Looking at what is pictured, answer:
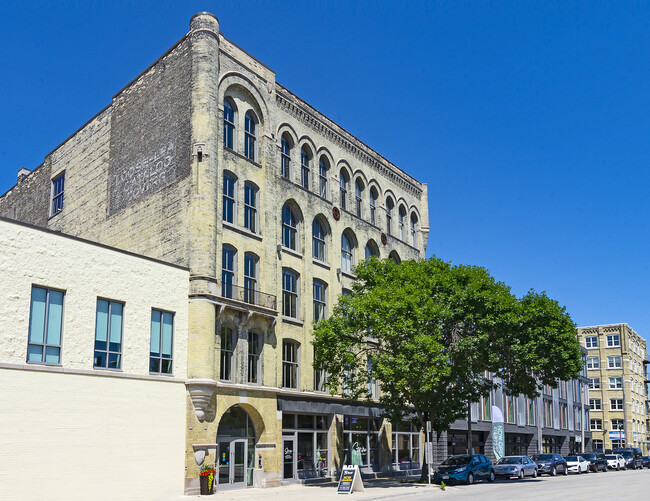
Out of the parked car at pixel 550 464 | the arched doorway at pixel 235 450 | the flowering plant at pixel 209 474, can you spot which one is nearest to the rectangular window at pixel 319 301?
the arched doorway at pixel 235 450

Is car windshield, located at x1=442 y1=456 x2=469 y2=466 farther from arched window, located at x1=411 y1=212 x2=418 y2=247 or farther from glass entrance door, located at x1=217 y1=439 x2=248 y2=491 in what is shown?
arched window, located at x1=411 y1=212 x2=418 y2=247

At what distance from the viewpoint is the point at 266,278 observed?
32094mm

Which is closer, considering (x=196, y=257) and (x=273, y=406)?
(x=196, y=257)

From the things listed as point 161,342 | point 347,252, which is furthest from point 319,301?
point 161,342

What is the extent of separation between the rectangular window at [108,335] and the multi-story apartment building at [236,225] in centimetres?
251

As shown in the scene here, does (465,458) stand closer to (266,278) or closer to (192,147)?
(266,278)

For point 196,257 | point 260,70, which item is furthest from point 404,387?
point 260,70

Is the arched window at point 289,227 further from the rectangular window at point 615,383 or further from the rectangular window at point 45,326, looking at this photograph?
the rectangular window at point 615,383

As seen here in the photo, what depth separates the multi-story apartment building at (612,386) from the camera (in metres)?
94.6

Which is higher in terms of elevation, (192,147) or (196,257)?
(192,147)

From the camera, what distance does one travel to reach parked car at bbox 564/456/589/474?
51312mm

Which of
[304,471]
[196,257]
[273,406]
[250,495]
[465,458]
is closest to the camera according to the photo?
[250,495]

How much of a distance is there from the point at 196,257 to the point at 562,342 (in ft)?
64.3

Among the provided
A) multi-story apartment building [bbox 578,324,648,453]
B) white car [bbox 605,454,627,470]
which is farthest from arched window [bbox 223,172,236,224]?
multi-story apartment building [bbox 578,324,648,453]
